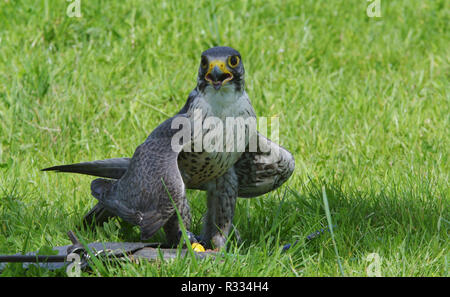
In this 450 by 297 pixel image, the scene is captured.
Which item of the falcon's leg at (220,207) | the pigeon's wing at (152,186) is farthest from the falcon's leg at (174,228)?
the falcon's leg at (220,207)

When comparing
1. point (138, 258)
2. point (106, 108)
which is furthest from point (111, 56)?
point (138, 258)

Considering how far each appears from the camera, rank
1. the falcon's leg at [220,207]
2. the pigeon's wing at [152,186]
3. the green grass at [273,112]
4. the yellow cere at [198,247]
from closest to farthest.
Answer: the pigeon's wing at [152,186]
the yellow cere at [198,247]
the green grass at [273,112]
the falcon's leg at [220,207]

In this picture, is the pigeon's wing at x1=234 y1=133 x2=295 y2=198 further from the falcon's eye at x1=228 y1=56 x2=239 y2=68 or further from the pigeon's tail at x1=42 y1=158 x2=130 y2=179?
the pigeon's tail at x1=42 y1=158 x2=130 y2=179

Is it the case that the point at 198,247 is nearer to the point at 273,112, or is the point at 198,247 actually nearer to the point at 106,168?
the point at 106,168

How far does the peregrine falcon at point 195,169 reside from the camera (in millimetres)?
3730

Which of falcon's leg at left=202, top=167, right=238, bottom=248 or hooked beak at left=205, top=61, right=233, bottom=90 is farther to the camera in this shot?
falcon's leg at left=202, top=167, right=238, bottom=248

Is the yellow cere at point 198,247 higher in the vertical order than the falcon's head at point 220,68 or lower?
lower

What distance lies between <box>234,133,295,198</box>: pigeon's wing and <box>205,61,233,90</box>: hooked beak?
22.4 inches

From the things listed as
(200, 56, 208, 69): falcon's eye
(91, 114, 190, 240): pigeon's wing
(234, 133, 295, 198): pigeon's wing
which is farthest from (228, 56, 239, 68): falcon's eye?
(234, 133, 295, 198): pigeon's wing

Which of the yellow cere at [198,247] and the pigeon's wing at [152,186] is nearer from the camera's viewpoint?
the pigeon's wing at [152,186]

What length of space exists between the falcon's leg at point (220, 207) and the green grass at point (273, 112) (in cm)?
19

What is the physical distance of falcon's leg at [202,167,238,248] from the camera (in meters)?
4.22

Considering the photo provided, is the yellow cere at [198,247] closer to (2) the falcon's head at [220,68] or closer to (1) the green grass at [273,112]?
(1) the green grass at [273,112]
